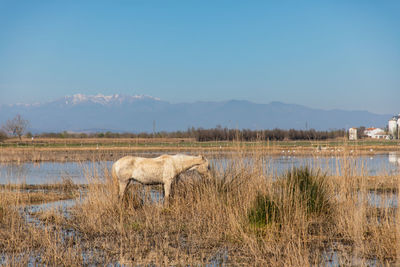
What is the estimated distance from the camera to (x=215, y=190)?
1035cm

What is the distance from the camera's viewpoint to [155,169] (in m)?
11.7

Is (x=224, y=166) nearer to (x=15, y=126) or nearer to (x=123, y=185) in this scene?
(x=123, y=185)

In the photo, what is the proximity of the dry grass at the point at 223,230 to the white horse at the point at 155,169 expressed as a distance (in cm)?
41

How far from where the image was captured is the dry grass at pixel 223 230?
7094 mm

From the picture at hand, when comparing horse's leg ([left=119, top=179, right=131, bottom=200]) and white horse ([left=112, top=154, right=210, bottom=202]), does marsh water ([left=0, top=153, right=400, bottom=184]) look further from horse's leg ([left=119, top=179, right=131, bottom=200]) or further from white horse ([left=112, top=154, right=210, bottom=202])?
horse's leg ([left=119, top=179, right=131, bottom=200])

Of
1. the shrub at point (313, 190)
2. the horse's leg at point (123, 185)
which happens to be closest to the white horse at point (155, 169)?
the horse's leg at point (123, 185)

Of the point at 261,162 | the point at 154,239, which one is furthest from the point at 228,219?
the point at 261,162

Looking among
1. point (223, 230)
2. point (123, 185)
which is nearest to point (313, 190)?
point (223, 230)

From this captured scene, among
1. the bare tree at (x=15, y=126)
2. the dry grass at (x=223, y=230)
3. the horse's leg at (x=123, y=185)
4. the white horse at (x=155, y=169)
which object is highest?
the bare tree at (x=15, y=126)

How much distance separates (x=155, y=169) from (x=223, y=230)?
11.9ft

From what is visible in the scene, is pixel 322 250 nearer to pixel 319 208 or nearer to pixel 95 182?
pixel 319 208

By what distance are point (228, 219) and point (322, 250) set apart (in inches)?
76.6

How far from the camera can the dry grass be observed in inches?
279

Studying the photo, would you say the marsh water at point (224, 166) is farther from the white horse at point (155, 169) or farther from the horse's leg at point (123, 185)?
the horse's leg at point (123, 185)
